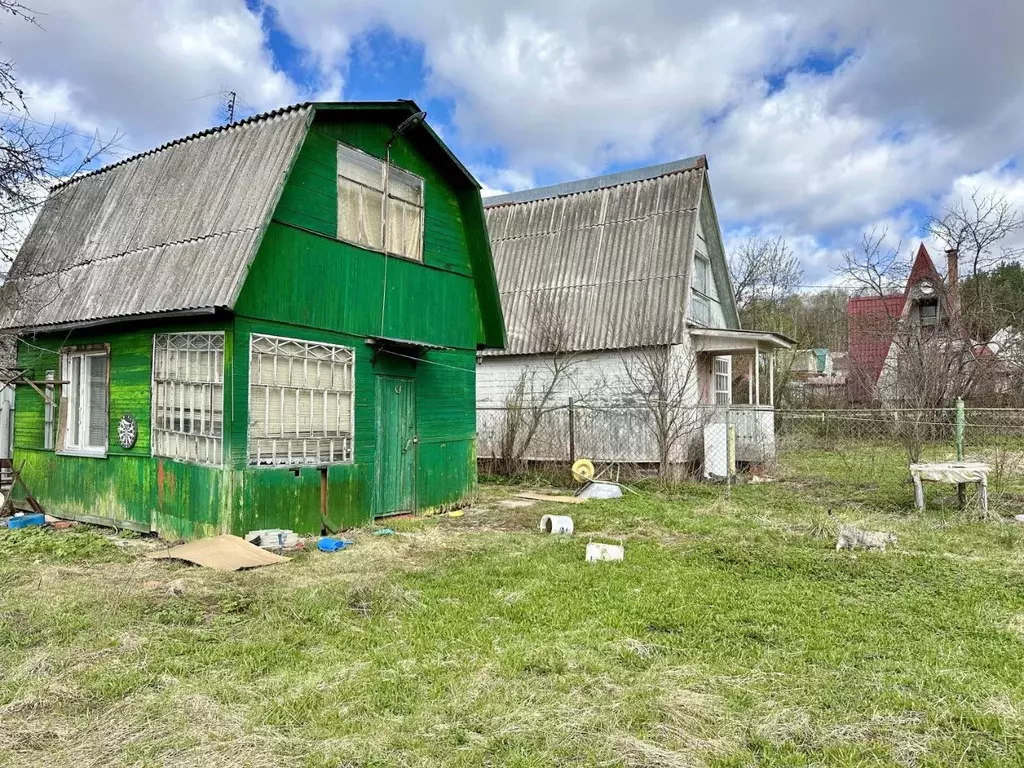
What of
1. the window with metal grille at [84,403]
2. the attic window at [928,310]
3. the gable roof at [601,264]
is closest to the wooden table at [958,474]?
the gable roof at [601,264]

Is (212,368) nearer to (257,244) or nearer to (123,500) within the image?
(257,244)

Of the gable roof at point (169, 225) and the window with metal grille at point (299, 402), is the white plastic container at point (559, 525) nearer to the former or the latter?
the window with metal grille at point (299, 402)

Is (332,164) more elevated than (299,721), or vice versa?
(332,164)

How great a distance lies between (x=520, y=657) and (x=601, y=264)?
41.9ft

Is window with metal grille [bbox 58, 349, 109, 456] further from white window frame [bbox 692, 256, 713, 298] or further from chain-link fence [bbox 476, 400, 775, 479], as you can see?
white window frame [bbox 692, 256, 713, 298]

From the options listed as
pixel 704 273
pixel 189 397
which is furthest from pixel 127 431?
pixel 704 273

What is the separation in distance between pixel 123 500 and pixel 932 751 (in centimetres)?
900

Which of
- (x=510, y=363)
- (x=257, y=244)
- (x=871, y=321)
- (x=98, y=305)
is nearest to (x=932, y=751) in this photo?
(x=257, y=244)

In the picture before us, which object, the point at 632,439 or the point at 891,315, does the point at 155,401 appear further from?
the point at 891,315

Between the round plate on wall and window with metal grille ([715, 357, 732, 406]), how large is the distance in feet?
41.6

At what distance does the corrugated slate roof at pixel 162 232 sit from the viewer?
26.5 feet

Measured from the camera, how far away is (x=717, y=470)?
14.3 metres

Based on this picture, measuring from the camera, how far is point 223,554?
23.5 feet

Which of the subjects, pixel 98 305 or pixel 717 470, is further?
pixel 717 470
